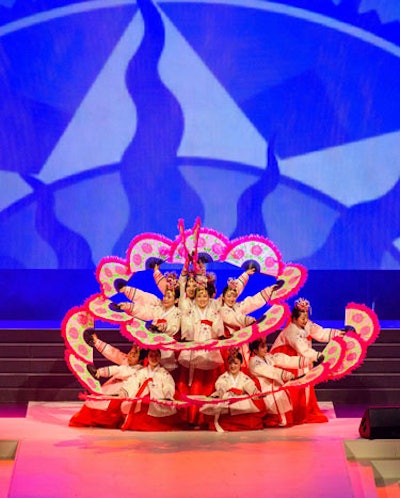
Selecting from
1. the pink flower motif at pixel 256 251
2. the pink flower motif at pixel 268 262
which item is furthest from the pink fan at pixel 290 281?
the pink flower motif at pixel 256 251

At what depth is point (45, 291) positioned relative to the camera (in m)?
12.3

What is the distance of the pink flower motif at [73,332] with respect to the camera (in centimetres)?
921

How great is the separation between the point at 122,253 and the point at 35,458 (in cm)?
410

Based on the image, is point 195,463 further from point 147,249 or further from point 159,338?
point 147,249

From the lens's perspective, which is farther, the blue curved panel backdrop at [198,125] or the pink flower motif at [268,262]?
the blue curved panel backdrop at [198,125]

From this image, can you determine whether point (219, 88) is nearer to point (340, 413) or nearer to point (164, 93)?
point (164, 93)

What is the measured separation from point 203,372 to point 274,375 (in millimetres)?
553

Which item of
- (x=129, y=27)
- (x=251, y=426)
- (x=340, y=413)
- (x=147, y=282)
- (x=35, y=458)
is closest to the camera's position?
(x=35, y=458)

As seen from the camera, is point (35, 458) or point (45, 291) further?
point (45, 291)

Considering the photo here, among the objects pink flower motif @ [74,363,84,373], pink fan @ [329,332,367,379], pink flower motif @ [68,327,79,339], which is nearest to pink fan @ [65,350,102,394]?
pink flower motif @ [74,363,84,373]

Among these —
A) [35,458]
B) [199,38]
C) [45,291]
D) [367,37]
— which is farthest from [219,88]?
[35,458]

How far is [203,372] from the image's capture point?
9289 mm

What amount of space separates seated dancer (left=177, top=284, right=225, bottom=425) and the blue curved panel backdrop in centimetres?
269

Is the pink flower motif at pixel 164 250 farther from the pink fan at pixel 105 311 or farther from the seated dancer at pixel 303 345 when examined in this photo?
the seated dancer at pixel 303 345
